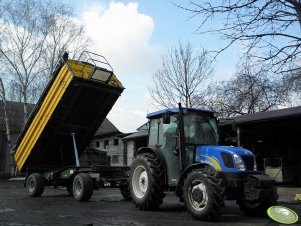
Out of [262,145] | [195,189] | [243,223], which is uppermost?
[262,145]

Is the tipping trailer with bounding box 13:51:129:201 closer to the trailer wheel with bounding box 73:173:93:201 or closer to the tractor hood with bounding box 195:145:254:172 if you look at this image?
the trailer wheel with bounding box 73:173:93:201

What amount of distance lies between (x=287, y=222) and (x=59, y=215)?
14.8ft

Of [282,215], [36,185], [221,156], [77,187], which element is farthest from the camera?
[36,185]

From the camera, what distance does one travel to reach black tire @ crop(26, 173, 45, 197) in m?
12.8

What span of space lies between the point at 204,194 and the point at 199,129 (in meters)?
1.76

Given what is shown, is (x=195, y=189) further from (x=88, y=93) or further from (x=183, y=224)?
(x=88, y=93)

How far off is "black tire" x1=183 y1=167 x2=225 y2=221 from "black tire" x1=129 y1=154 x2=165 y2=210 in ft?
3.23

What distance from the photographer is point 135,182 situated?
931 cm

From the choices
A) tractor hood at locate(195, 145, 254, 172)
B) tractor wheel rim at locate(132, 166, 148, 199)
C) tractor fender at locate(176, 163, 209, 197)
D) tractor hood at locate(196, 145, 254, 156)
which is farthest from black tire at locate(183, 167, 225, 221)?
tractor wheel rim at locate(132, 166, 148, 199)

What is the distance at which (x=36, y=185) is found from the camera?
12789 mm

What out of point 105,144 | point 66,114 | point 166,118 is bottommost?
point 166,118

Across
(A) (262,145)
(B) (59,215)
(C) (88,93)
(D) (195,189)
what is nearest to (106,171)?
(C) (88,93)

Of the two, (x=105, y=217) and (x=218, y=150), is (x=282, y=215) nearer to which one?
(x=218, y=150)

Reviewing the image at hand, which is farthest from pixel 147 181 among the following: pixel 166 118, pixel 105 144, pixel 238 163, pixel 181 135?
pixel 105 144
